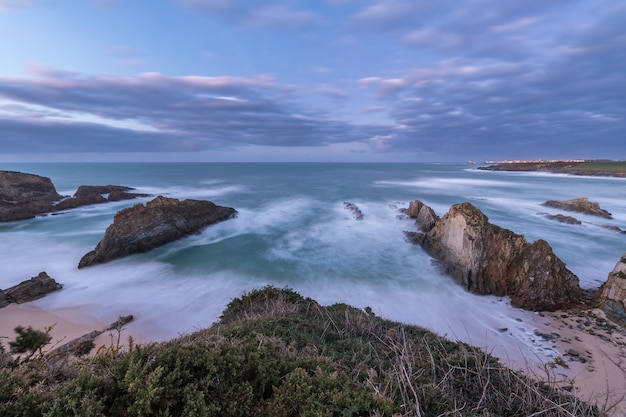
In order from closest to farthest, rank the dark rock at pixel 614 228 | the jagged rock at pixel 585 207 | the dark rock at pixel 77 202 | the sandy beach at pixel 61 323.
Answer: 1. the sandy beach at pixel 61 323
2. the dark rock at pixel 614 228
3. the jagged rock at pixel 585 207
4. the dark rock at pixel 77 202

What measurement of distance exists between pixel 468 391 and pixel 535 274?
11.1 m

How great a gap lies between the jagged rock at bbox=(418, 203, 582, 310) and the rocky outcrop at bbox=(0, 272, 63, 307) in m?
19.0

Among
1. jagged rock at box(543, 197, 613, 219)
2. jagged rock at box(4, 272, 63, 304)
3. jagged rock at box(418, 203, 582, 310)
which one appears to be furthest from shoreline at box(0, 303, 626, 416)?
jagged rock at box(543, 197, 613, 219)

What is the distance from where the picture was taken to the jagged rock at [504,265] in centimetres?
1205

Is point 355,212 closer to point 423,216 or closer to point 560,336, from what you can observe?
point 423,216

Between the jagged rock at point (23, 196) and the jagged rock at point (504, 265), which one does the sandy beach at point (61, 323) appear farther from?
the jagged rock at point (23, 196)

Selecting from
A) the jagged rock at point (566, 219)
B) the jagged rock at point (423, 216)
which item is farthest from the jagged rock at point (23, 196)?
the jagged rock at point (566, 219)

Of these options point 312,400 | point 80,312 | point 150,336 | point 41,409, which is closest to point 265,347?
point 312,400

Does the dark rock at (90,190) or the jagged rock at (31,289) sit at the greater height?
the dark rock at (90,190)

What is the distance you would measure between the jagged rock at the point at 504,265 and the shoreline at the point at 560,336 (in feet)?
3.29

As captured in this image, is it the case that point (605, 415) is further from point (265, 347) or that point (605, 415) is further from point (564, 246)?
point (564, 246)

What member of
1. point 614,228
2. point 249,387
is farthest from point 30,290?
point 614,228

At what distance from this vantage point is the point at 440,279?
14898 millimetres

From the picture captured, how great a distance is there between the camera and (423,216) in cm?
2336
